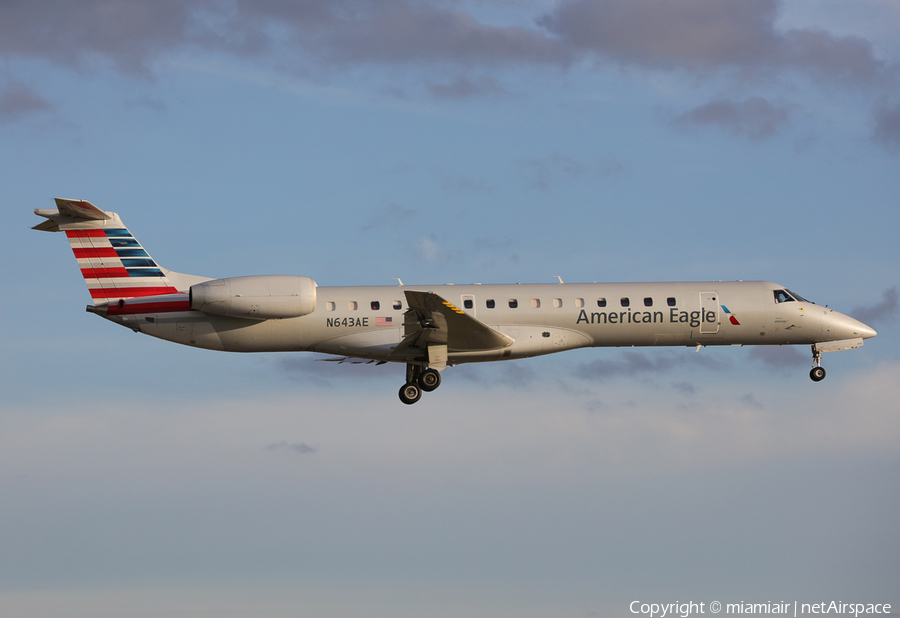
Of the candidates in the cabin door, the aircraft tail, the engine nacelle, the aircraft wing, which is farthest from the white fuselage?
the aircraft tail

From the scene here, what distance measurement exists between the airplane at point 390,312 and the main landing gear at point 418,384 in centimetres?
3

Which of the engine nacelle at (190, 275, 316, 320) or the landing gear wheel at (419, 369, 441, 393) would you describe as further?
the landing gear wheel at (419, 369, 441, 393)

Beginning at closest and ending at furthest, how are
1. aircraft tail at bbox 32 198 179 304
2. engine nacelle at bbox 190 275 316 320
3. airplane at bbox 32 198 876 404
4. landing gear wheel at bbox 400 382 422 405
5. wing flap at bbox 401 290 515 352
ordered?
wing flap at bbox 401 290 515 352 < engine nacelle at bbox 190 275 316 320 < airplane at bbox 32 198 876 404 < aircraft tail at bbox 32 198 179 304 < landing gear wheel at bbox 400 382 422 405

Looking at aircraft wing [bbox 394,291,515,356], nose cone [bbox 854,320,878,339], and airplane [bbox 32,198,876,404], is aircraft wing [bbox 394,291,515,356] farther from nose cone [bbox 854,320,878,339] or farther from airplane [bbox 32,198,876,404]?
nose cone [bbox 854,320,878,339]

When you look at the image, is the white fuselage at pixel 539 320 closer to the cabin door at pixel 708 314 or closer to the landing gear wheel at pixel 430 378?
the cabin door at pixel 708 314

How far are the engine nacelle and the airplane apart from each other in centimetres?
3

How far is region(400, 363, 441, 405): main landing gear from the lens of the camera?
101 feet

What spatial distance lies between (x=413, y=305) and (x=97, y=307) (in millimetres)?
8927

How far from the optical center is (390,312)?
1197 inches

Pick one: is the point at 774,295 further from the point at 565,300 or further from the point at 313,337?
the point at 313,337

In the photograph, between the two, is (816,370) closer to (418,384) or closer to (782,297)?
(782,297)

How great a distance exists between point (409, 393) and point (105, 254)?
9.24 m

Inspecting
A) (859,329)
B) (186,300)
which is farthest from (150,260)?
(859,329)

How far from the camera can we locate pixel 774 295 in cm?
3203
